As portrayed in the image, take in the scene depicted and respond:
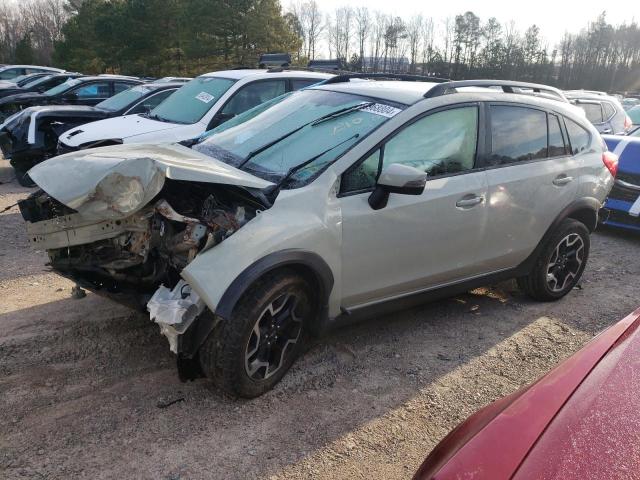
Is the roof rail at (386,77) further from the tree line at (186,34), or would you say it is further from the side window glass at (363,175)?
the tree line at (186,34)

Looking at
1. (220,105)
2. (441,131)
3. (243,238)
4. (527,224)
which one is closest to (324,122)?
(441,131)

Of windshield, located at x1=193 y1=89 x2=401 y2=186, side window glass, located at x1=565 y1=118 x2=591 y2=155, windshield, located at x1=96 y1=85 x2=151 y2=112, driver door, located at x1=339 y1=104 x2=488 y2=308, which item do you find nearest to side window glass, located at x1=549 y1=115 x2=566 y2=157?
side window glass, located at x1=565 y1=118 x2=591 y2=155

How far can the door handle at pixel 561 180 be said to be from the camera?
447cm

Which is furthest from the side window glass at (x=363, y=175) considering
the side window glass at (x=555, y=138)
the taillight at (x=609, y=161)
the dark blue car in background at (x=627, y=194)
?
the dark blue car in background at (x=627, y=194)

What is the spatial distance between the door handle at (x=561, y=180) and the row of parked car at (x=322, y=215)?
0.05 feet

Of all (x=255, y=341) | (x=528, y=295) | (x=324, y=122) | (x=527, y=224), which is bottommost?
(x=528, y=295)

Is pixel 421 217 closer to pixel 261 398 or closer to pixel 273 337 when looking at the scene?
pixel 273 337

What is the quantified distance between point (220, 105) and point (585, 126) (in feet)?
14.9

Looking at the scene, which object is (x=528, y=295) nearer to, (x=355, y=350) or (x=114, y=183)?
(x=355, y=350)

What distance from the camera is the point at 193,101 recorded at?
775 centimetres

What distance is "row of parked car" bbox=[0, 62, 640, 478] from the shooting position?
2971mm

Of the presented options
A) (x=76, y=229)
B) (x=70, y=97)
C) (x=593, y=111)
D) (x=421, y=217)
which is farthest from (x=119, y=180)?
(x=593, y=111)

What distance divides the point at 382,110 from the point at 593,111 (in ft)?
31.5

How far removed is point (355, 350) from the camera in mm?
3902
